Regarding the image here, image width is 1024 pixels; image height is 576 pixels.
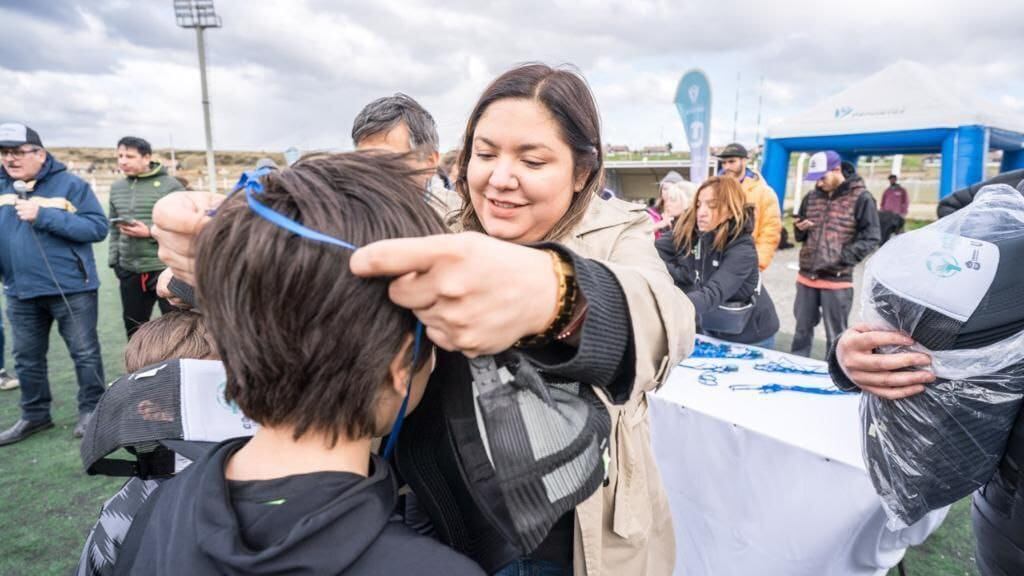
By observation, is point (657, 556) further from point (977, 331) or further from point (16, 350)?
point (16, 350)

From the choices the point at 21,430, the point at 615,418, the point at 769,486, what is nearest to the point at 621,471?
the point at 615,418

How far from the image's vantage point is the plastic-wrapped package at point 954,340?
41.6 inches

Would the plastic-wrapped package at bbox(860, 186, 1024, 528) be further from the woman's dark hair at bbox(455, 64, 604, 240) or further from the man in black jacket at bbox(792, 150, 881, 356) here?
the man in black jacket at bbox(792, 150, 881, 356)

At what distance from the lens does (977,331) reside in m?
1.07

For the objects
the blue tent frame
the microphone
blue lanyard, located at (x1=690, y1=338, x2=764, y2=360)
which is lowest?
blue lanyard, located at (x1=690, y1=338, x2=764, y2=360)

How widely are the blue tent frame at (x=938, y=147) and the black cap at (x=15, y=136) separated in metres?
8.55

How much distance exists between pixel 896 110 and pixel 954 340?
29.5 ft

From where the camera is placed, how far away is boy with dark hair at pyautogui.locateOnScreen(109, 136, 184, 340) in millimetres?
4402

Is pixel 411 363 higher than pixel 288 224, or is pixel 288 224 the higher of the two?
pixel 288 224

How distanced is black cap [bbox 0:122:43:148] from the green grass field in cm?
204

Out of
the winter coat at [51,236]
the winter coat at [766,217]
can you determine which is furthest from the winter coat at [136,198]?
the winter coat at [766,217]

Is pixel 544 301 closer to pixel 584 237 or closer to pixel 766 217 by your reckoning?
pixel 584 237

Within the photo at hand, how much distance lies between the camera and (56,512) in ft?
10.0

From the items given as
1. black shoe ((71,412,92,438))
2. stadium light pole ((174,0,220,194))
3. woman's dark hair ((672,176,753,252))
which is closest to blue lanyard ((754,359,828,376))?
woman's dark hair ((672,176,753,252))
